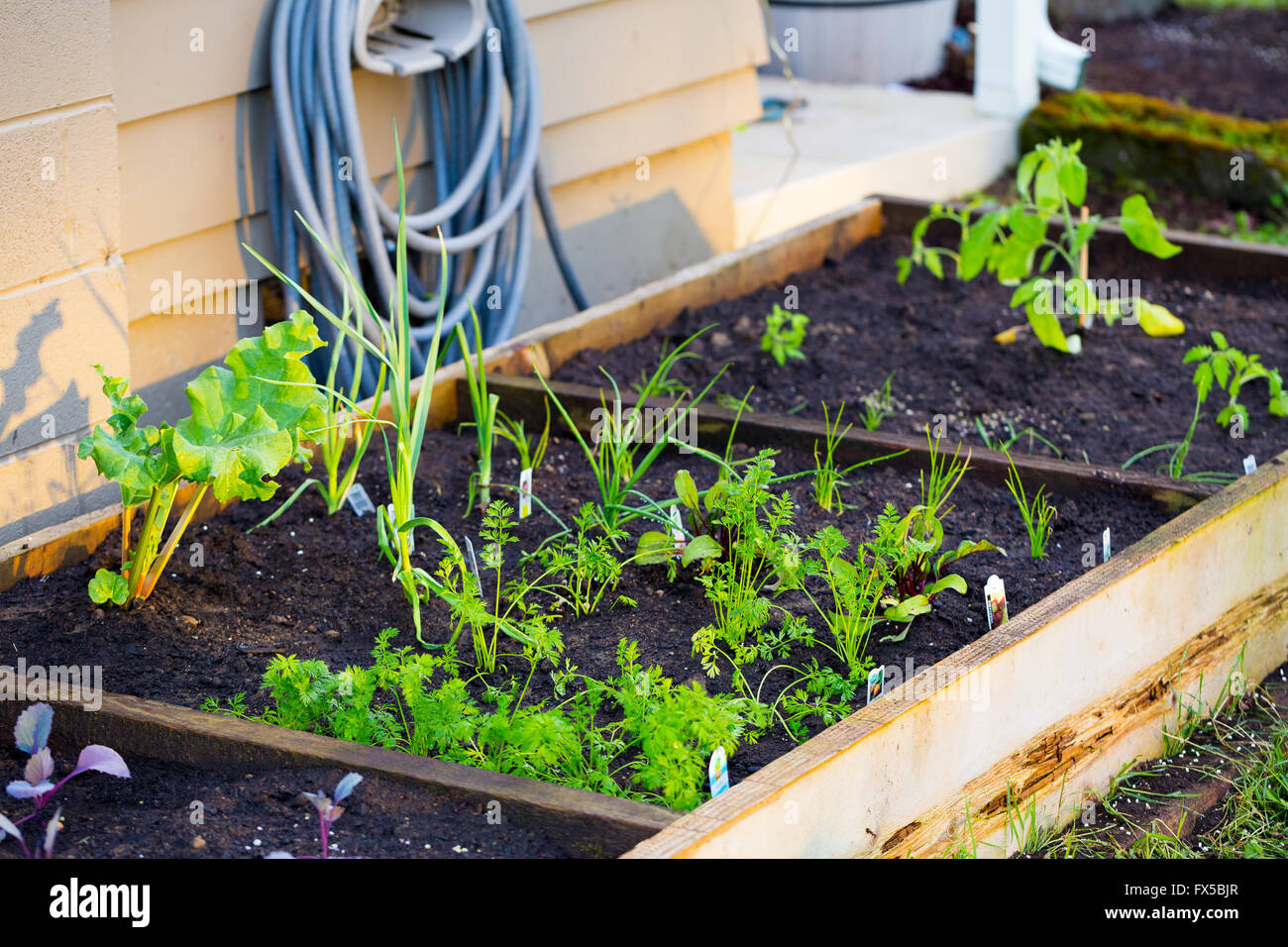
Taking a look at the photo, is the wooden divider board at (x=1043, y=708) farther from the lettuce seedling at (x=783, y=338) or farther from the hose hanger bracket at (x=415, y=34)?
the hose hanger bracket at (x=415, y=34)

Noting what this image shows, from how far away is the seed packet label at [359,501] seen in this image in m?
2.74

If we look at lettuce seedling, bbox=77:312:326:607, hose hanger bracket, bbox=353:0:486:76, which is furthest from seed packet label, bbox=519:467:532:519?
hose hanger bracket, bbox=353:0:486:76

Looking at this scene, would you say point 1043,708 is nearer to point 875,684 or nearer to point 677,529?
point 875,684

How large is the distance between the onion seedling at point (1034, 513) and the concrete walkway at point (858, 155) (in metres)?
2.10

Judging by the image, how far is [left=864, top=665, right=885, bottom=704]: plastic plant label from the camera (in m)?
2.13

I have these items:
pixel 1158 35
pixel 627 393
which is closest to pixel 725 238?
pixel 627 393

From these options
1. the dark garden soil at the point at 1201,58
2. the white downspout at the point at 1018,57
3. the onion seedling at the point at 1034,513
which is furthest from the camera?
the dark garden soil at the point at 1201,58

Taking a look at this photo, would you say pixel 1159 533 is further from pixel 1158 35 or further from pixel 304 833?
pixel 1158 35

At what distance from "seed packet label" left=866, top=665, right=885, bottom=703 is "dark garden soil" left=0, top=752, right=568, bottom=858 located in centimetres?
57

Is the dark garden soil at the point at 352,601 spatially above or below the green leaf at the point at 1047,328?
below

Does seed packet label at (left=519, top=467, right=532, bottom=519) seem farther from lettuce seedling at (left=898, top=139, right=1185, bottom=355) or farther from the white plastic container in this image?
the white plastic container

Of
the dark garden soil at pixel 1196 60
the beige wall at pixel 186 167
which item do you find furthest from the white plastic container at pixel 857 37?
the beige wall at pixel 186 167

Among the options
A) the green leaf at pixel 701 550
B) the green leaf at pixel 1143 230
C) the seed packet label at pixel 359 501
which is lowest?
the seed packet label at pixel 359 501
